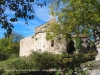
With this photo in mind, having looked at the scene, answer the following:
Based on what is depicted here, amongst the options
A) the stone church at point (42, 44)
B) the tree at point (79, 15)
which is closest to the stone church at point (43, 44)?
the stone church at point (42, 44)

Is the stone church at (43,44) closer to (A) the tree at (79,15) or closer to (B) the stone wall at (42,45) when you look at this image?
(B) the stone wall at (42,45)

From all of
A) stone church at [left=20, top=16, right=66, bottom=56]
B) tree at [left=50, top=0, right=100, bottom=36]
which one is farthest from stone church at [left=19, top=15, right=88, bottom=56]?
tree at [left=50, top=0, right=100, bottom=36]

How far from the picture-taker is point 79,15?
697 inches

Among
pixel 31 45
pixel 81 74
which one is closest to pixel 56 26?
pixel 31 45

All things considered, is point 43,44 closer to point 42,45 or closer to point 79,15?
point 42,45

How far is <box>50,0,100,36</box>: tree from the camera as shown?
1763 centimetres

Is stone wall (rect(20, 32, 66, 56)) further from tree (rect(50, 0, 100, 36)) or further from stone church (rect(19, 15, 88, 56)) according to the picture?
tree (rect(50, 0, 100, 36))

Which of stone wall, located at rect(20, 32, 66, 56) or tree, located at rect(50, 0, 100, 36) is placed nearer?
tree, located at rect(50, 0, 100, 36)

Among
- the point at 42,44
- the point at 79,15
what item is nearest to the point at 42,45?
the point at 42,44

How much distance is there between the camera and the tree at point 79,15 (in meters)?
17.6

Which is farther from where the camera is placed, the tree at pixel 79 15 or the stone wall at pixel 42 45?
the stone wall at pixel 42 45

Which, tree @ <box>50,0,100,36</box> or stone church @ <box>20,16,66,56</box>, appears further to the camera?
stone church @ <box>20,16,66,56</box>

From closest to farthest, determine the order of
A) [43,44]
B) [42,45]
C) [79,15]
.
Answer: [79,15] → [43,44] → [42,45]

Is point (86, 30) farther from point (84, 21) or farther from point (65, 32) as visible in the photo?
point (65, 32)
